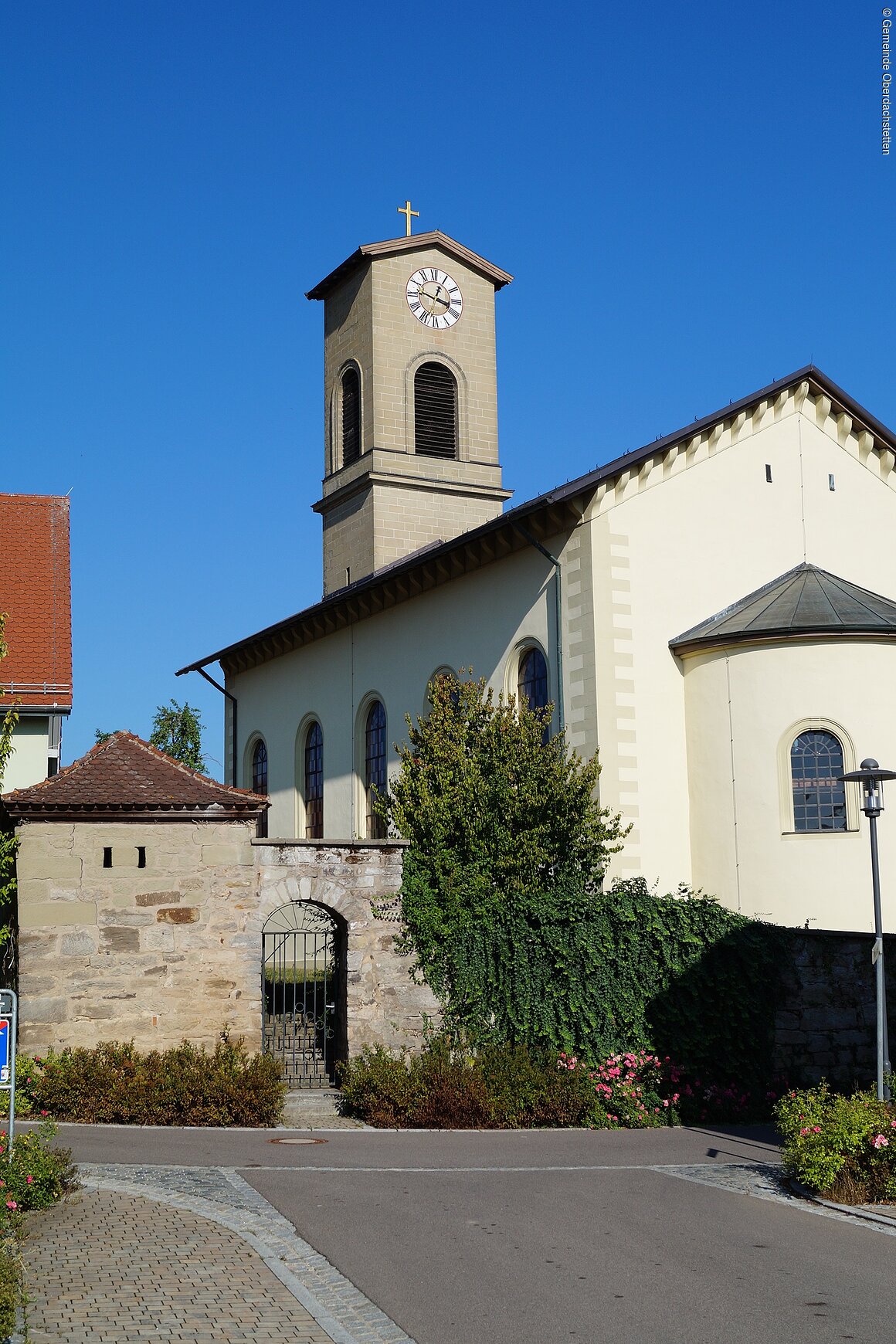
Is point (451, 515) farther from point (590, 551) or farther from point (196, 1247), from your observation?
point (196, 1247)

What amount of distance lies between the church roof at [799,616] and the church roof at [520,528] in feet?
9.26

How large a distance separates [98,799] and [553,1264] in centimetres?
951

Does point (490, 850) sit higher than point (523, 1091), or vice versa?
point (490, 850)

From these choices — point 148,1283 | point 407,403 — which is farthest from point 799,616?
point 407,403

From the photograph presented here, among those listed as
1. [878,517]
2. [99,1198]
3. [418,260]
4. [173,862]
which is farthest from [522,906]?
[418,260]

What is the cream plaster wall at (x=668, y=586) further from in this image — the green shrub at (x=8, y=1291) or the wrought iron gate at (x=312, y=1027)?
the green shrub at (x=8, y=1291)

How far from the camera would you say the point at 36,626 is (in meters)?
23.2

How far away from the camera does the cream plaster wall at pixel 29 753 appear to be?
902 inches

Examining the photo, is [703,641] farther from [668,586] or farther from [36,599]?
[36,599]

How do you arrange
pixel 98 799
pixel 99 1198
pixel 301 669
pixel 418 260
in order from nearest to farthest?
pixel 99 1198 < pixel 98 799 < pixel 301 669 < pixel 418 260

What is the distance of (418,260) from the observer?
38000mm

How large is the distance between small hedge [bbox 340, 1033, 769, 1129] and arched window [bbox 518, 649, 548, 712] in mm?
7555

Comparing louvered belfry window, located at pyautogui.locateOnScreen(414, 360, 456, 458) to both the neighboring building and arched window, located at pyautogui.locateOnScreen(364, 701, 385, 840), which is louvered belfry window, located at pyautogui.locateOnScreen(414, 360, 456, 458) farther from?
the neighboring building

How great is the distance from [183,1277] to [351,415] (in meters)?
31.3
